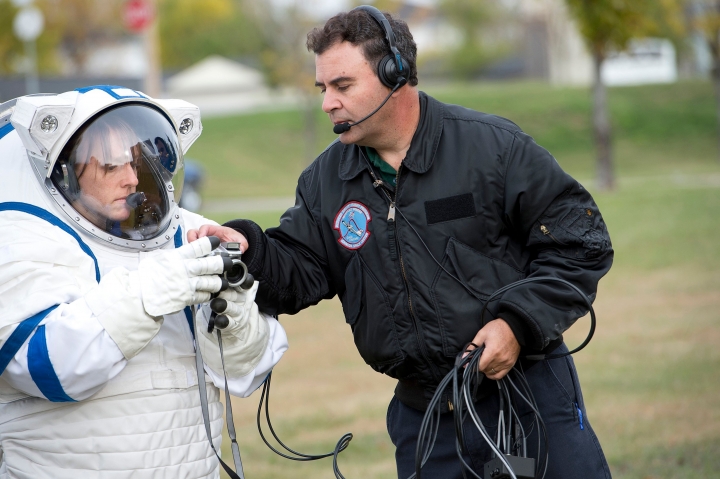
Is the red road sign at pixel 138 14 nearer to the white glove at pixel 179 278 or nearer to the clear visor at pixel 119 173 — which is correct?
the clear visor at pixel 119 173

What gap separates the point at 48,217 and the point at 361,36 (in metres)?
1.21

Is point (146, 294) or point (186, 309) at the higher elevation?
point (146, 294)

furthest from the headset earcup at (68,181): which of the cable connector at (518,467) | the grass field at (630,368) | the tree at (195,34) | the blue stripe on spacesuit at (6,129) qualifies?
the tree at (195,34)

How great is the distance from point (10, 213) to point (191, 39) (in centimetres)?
6158

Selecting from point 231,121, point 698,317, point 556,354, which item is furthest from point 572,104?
point 556,354

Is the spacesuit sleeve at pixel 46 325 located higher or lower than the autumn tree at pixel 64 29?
lower

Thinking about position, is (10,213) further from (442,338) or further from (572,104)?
(572,104)

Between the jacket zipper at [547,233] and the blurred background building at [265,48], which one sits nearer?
the jacket zipper at [547,233]

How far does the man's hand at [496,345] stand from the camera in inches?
111

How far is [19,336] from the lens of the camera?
2469mm

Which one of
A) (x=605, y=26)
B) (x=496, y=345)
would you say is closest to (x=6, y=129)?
(x=496, y=345)

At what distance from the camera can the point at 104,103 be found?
8.84 feet

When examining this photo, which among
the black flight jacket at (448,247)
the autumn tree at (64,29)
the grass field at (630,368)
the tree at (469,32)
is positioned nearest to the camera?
the black flight jacket at (448,247)

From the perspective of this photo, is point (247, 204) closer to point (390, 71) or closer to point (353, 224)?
point (353, 224)
